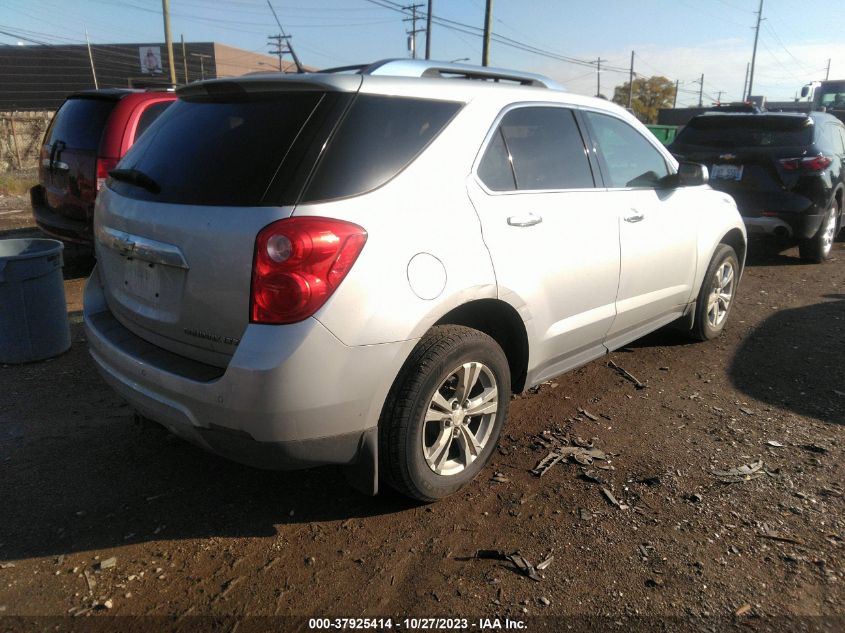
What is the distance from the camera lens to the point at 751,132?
8102mm

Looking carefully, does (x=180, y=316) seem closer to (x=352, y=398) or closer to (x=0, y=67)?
(x=352, y=398)

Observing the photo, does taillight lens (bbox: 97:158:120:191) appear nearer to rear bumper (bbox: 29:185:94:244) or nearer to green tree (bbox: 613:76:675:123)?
rear bumper (bbox: 29:185:94:244)

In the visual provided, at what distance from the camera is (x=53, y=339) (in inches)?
185

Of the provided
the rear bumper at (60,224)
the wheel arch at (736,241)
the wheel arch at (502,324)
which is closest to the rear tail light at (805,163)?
the wheel arch at (736,241)

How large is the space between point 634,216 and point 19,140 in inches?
940

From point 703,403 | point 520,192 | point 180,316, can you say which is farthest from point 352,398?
point 703,403

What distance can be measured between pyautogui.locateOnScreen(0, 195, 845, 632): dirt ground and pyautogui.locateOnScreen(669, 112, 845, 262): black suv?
14.2ft

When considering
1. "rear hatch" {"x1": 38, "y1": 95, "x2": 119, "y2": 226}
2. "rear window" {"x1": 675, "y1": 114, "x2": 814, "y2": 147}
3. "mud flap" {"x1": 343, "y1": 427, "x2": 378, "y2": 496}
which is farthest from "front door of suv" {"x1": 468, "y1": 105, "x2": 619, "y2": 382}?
"rear window" {"x1": 675, "y1": 114, "x2": 814, "y2": 147}

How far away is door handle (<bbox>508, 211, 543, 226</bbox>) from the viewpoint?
307cm

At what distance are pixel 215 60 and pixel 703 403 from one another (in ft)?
207

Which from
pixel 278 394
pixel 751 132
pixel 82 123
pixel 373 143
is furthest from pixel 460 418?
pixel 751 132

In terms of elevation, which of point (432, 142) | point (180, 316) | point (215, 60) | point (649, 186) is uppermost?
point (215, 60)

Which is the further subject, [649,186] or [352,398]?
[649,186]

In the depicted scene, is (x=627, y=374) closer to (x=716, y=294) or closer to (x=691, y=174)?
(x=716, y=294)
